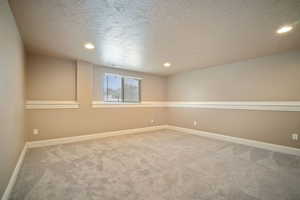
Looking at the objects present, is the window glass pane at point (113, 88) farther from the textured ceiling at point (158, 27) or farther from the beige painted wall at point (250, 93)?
the beige painted wall at point (250, 93)

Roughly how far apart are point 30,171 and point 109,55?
8.84 ft

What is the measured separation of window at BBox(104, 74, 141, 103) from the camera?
4.55 meters

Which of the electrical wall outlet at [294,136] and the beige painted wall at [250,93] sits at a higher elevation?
the beige painted wall at [250,93]

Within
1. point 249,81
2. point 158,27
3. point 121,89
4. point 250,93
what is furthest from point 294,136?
point 121,89

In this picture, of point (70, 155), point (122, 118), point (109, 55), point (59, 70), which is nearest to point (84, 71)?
point (59, 70)

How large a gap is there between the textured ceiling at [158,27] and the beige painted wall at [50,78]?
370 millimetres

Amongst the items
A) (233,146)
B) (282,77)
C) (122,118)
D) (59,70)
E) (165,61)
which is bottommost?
(233,146)

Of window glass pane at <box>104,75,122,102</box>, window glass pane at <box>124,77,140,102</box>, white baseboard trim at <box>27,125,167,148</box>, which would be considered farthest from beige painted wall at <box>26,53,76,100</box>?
window glass pane at <box>124,77,140,102</box>

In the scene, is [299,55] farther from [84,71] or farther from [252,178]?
[84,71]

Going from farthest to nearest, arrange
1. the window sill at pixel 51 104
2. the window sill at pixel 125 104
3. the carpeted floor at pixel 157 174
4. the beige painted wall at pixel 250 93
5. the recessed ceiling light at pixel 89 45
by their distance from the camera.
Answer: the window sill at pixel 125 104 → the window sill at pixel 51 104 → the beige painted wall at pixel 250 93 → the recessed ceiling light at pixel 89 45 → the carpeted floor at pixel 157 174

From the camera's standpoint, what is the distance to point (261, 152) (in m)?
3.00

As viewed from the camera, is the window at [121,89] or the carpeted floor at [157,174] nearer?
the carpeted floor at [157,174]

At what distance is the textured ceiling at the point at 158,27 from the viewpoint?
1.62m

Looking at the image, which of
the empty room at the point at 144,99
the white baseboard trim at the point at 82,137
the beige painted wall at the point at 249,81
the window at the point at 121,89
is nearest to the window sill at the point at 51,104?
the empty room at the point at 144,99
